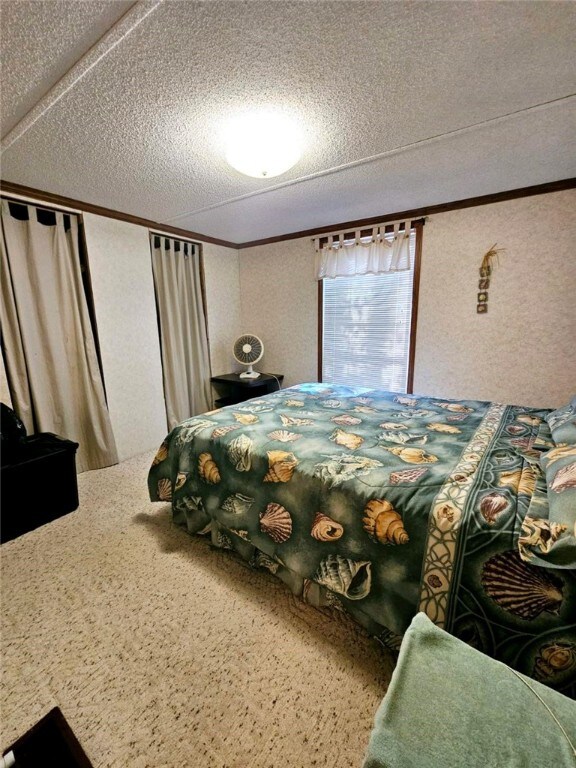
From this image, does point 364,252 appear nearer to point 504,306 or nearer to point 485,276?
point 485,276

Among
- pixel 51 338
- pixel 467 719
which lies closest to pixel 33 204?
pixel 51 338

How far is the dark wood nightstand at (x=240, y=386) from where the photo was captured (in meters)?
3.76

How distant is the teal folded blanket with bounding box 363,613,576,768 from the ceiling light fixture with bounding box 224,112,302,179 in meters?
2.14

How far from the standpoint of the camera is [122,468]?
9.55ft

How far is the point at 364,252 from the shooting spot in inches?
126

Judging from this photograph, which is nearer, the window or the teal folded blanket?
the teal folded blanket

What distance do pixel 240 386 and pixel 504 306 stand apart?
9.04 ft

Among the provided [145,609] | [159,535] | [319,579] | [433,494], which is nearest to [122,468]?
[159,535]

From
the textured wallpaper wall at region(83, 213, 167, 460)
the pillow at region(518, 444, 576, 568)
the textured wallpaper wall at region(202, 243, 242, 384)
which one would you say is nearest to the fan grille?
the textured wallpaper wall at region(202, 243, 242, 384)

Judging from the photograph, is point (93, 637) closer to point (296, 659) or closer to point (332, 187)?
point (296, 659)

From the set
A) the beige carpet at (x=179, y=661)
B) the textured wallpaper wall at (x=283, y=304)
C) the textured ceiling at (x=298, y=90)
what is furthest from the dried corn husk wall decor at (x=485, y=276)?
the beige carpet at (x=179, y=661)

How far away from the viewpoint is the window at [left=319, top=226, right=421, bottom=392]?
10.3 ft

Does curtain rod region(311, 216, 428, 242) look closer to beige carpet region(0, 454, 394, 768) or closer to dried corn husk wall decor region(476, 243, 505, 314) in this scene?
dried corn husk wall decor region(476, 243, 505, 314)

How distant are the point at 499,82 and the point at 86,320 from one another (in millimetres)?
3112
